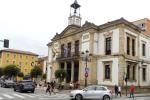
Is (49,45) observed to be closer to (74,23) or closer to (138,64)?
(74,23)

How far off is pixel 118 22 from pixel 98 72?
799 centimetres

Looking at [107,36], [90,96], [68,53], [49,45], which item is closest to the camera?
[90,96]

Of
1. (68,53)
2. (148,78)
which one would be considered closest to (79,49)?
(68,53)

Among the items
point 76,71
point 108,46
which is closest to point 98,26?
point 108,46

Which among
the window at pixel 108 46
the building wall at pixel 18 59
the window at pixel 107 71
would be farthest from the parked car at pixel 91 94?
the building wall at pixel 18 59

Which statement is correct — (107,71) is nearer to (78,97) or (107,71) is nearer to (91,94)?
(91,94)

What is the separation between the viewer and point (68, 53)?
150 feet

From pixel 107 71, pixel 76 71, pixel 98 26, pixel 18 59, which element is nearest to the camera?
pixel 107 71

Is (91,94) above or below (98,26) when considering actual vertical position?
below

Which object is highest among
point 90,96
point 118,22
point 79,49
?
point 118,22

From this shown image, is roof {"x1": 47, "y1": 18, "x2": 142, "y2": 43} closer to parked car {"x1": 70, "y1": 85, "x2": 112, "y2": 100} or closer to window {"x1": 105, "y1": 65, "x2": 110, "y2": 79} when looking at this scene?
window {"x1": 105, "y1": 65, "x2": 110, "y2": 79}

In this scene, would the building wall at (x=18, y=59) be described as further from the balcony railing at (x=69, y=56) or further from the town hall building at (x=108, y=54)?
the town hall building at (x=108, y=54)

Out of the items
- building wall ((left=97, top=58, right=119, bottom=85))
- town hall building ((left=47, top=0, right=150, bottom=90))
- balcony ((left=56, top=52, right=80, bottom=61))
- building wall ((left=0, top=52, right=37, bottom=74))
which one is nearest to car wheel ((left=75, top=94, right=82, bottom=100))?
town hall building ((left=47, top=0, right=150, bottom=90))

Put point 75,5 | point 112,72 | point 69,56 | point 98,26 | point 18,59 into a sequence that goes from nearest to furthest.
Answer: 1. point 112,72
2. point 98,26
3. point 69,56
4. point 75,5
5. point 18,59
